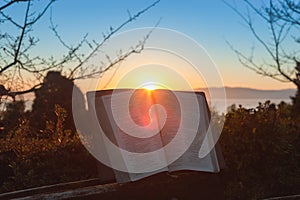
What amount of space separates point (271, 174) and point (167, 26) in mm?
1693

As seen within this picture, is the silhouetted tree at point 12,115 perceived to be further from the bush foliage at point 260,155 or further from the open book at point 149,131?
the bush foliage at point 260,155

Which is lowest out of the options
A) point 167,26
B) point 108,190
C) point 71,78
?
point 108,190

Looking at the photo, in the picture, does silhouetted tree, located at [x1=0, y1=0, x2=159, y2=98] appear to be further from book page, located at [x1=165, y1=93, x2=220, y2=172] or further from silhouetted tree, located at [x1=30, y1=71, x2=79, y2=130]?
book page, located at [x1=165, y1=93, x2=220, y2=172]

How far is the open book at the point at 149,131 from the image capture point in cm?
263

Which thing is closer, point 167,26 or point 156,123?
point 156,123

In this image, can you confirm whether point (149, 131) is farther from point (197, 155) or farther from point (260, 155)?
point (260, 155)

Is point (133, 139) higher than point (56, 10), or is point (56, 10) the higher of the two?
point (56, 10)

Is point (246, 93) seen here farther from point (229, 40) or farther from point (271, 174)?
point (271, 174)

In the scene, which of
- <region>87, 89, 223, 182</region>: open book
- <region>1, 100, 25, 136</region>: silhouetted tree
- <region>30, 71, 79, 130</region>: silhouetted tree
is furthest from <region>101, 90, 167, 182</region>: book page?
<region>1, 100, 25, 136</region>: silhouetted tree

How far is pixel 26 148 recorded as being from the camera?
3.54 metres

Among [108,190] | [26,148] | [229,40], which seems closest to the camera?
[108,190]

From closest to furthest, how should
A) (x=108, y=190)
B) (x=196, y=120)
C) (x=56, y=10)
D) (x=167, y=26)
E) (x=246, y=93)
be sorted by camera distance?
1. (x=108, y=190)
2. (x=196, y=120)
3. (x=56, y=10)
4. (x=167, y=26)
5. (x=246, y=93)

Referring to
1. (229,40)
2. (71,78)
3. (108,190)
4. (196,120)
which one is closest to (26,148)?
(71,78)

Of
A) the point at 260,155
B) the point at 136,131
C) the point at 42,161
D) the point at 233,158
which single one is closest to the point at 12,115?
the point at 42,161
